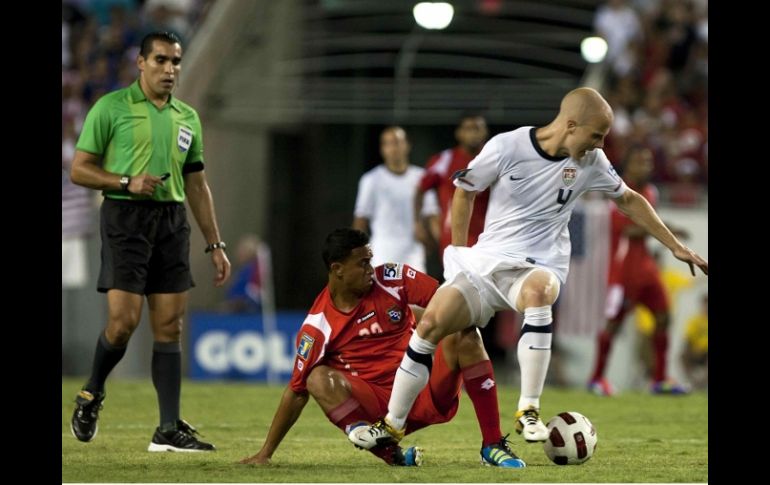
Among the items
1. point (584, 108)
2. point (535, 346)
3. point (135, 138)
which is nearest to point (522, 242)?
point (535, 346)

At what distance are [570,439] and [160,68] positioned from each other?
3046 mm

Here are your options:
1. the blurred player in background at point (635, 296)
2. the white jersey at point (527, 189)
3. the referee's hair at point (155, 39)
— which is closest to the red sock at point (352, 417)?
the white jersey at point (527, 189)

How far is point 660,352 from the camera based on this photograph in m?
13.8

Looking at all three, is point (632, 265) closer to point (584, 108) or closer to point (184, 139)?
point (184, 139)

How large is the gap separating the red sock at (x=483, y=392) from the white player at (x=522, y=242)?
206 mm

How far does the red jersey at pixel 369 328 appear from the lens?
23.3 ft

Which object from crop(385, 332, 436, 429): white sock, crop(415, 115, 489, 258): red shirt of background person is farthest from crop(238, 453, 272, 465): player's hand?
crop(415, 115, 489, 258): red shirt of background person

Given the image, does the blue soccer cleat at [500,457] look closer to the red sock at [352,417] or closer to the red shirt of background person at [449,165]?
the red sock at [352,417]

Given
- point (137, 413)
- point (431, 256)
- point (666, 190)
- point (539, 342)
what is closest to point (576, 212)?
point (666, 190)

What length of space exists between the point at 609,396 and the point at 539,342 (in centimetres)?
642

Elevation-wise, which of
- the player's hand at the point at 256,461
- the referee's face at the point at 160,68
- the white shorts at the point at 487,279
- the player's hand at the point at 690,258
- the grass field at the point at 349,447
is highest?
the referee's face at the point at 160,68

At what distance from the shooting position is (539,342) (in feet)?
22.4

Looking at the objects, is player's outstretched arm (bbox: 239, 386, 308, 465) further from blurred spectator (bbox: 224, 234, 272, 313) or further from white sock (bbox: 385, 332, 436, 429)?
blurred spectator (bbox: 224, 234, 272, 313)
